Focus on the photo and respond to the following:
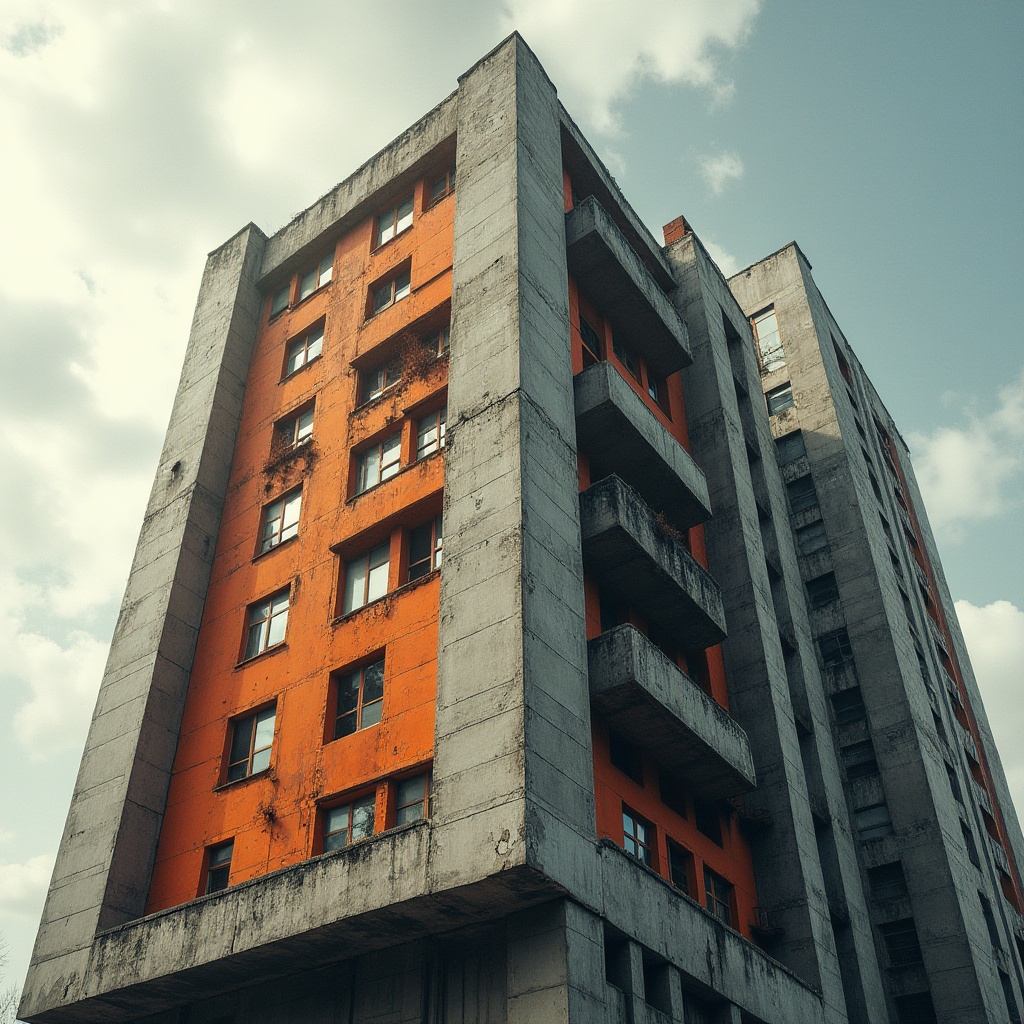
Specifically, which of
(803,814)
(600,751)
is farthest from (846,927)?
(600,751)

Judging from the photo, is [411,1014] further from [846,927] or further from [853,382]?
[853,382]

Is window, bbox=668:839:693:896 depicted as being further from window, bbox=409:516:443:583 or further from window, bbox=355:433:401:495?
window, bbox=355:433:401:495

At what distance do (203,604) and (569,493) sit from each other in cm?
1291

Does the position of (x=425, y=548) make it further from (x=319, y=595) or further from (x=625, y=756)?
(x=625, y=756)

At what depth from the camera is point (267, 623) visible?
29.4 metres

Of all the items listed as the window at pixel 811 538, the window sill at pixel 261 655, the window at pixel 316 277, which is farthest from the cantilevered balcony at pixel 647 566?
the window at pixel 316 277

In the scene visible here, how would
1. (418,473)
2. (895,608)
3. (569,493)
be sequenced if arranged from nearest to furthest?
(569,493), (418,473), (895,608)

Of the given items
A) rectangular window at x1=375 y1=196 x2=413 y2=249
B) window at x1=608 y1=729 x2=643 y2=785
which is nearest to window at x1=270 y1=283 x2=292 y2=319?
rectangular window at x1=375 y1=196 x2=413 y2=249

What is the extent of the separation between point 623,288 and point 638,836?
17.9m

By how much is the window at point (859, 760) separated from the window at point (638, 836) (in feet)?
49.2

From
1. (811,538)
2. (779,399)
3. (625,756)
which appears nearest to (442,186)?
(625,756)

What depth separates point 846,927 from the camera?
100ft

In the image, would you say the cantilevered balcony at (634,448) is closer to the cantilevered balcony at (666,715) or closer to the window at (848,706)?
the cantilevered balcony at (666,715)

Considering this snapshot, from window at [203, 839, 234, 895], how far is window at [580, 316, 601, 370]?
17.0m
